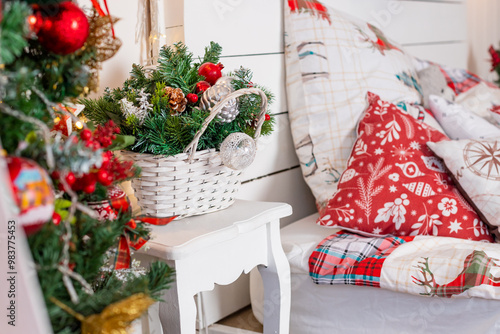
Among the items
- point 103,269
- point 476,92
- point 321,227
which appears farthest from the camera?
point 476,92

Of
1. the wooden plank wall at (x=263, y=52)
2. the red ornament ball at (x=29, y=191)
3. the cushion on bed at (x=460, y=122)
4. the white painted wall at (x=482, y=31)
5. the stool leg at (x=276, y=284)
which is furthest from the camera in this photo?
the white painted wall at (x=482, y=31)

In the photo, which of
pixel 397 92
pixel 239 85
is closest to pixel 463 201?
pixel 397 92

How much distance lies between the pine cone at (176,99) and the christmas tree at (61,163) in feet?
0.87

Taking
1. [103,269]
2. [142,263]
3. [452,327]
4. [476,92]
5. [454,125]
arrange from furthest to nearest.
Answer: [476,92] → [454,125] → [452,327] → [142,263] → [103,269]

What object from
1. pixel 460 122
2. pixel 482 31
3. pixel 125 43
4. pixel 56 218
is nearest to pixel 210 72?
pixel 125 43

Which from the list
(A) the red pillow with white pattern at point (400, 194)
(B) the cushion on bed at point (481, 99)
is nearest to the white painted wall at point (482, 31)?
(B) the cushion on bed at point (481, 99)

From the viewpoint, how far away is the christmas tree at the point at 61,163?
530mm

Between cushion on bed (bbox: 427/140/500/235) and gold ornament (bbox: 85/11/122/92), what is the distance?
3.10 ft

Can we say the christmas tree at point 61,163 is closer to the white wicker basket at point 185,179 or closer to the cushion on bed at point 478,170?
the white wicker basket at point 185,179

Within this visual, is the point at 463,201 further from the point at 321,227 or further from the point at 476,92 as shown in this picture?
the point at 476,92

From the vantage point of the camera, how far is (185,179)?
1.02m

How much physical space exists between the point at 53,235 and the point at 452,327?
894 mm

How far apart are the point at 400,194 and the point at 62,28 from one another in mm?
955

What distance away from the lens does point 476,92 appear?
1.98 meters
